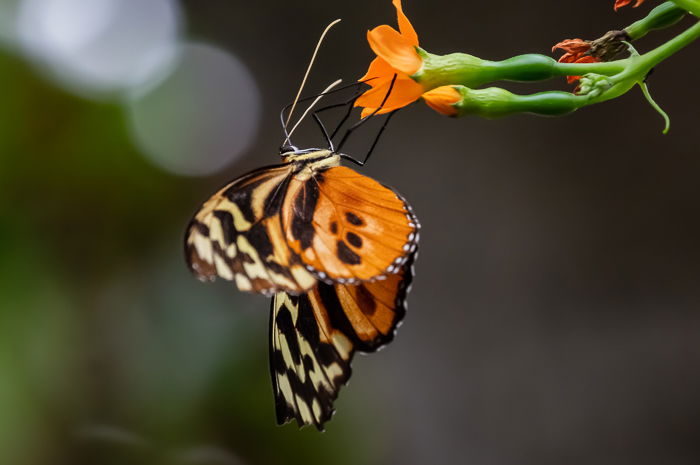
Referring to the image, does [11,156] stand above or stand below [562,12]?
below

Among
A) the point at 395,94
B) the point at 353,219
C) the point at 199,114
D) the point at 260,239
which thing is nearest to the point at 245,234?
the point at 260,239

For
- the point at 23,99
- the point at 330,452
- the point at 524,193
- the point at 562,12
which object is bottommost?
the point at 330,452

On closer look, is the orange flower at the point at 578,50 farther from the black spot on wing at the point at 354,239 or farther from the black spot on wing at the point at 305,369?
the black spot on wing at the point at 305,369

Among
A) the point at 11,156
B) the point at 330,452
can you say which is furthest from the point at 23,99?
the point at 330,452

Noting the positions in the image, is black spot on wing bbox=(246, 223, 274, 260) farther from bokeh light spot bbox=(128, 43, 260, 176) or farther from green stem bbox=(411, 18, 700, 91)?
bokeh light spot bbox=(128, 43, 260, 176)

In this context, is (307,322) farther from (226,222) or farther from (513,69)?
(513,69)

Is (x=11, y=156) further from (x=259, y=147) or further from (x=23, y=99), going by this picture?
(x=259, y=147)
